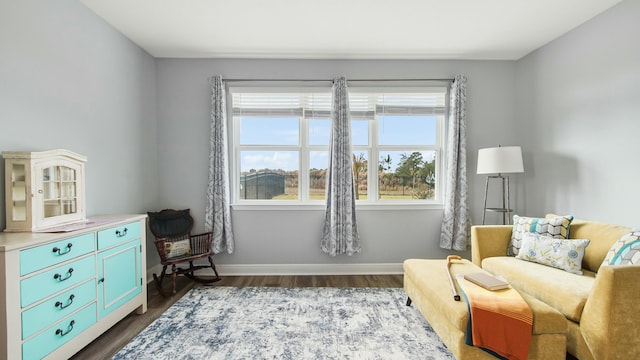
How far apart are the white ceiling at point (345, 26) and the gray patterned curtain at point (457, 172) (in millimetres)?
548

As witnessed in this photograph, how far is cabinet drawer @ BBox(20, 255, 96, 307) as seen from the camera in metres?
1.69

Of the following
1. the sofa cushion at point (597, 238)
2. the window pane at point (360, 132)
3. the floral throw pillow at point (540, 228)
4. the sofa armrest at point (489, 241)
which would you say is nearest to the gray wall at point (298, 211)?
the window pane at point (360, 132)

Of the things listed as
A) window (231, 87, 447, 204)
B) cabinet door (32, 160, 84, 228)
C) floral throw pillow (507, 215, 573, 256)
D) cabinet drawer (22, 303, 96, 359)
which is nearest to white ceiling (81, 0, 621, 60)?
window (231, 87, 447, 204)

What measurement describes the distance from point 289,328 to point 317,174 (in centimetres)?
194

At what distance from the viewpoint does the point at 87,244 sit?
2.14 meters

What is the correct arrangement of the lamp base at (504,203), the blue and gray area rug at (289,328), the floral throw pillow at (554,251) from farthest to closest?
the lamp base at (504,203)
the floral throw pillow at (554,251)
the blue and gray area rug at (289,328)

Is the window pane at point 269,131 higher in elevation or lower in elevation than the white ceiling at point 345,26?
lower

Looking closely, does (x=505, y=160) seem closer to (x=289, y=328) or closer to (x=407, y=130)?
(x=407, y=130)

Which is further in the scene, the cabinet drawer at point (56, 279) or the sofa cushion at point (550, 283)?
the sofa cushion at point (550, 283)

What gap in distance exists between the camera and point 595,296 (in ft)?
5.93

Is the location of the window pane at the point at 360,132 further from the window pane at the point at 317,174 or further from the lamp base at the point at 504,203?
the lamp base at the point at 504,203

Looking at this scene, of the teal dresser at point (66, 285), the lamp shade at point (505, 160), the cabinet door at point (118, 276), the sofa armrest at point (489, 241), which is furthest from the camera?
the lamp shade at point (505, 160)

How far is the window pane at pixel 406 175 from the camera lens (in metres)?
3.93

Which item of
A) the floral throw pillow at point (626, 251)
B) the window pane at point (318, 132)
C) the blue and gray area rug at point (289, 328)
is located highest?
the window pane at point (318, 132)
